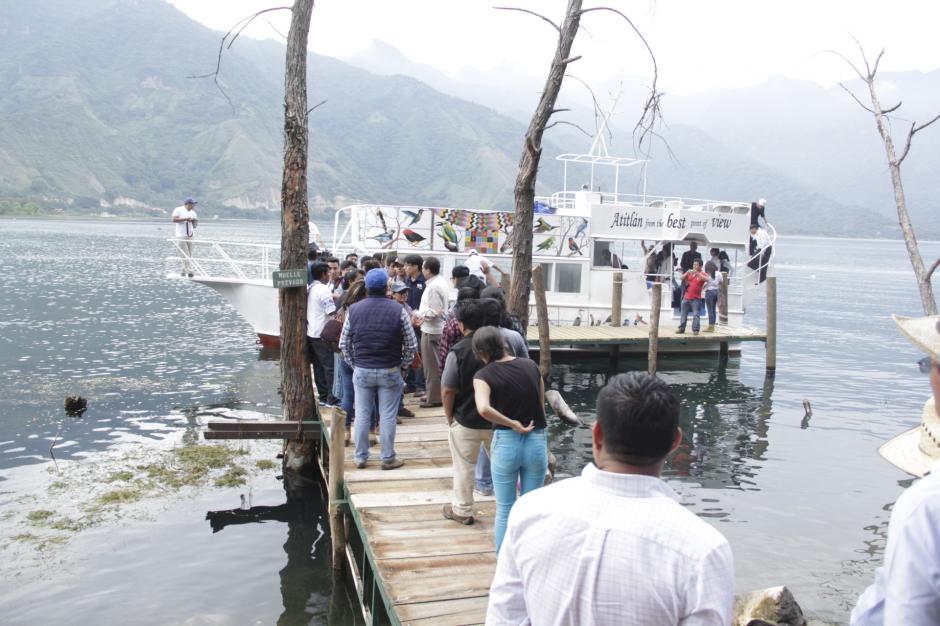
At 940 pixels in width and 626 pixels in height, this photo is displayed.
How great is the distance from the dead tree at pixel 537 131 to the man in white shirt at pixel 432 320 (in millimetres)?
1297

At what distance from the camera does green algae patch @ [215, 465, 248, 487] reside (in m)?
12.1

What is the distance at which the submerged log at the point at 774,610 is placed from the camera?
692 centimetres

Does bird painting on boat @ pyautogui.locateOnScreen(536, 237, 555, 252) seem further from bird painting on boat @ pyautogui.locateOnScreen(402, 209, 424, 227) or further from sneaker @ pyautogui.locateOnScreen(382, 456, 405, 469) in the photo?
sneaker @ pyautogui.locateOnScreen(382, 456, 405, 469)

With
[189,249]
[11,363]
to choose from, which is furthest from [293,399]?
[11,363]

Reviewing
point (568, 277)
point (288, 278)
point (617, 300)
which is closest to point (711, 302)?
point (617, 300)

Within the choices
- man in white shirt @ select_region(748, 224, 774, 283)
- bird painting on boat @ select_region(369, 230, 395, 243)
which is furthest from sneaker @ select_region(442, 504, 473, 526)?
man in white shirt @ select_region(748, 224, 774, 283)

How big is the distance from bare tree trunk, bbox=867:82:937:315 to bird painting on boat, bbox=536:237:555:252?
13792mm

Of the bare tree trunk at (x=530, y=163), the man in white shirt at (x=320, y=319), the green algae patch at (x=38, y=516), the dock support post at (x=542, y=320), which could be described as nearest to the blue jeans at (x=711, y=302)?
the dock support post at (x=542, y=320)

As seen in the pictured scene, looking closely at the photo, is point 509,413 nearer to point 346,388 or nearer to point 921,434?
point 921,434

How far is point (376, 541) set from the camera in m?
6.66

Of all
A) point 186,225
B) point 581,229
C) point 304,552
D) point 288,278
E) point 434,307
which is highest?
point 581,229

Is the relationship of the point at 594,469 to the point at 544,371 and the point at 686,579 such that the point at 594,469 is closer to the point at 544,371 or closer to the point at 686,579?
the point at 686,579

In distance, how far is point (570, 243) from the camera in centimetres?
2198

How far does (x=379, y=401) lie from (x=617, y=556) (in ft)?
19.4
